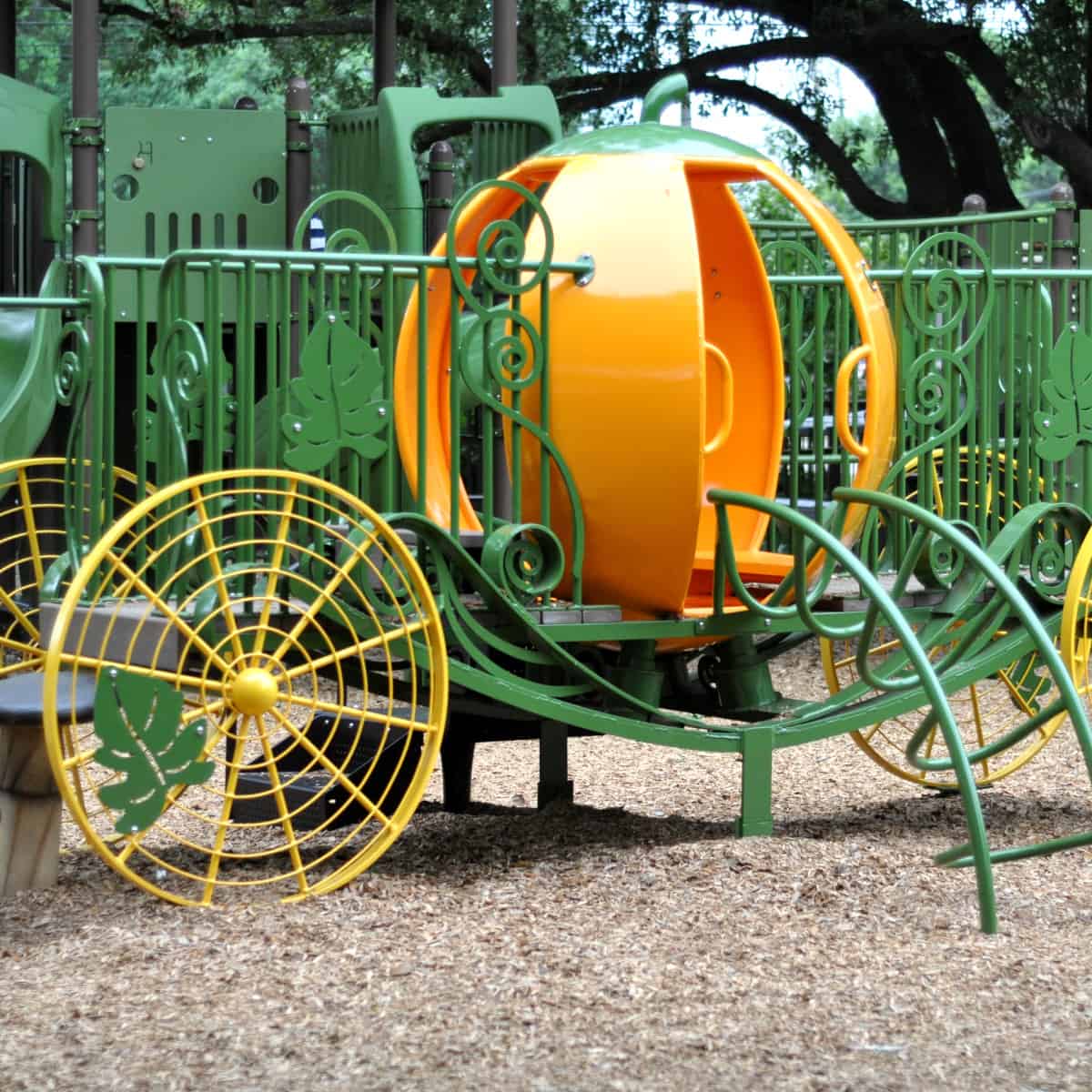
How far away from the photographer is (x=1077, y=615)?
6.38m

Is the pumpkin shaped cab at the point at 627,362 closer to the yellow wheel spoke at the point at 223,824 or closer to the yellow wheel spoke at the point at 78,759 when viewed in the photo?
the yellow wheel spoke at the point at 223,824

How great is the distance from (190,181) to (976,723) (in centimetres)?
450

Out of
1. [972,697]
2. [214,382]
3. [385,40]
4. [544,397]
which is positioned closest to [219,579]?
[214,382]

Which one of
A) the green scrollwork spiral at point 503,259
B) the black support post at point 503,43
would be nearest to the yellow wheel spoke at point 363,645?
the green scrollwork spiral at point 503,259

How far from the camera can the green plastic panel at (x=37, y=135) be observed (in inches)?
333

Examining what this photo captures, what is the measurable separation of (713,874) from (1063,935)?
3.20 ft

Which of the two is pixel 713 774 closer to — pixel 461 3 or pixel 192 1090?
pixel 192 1090

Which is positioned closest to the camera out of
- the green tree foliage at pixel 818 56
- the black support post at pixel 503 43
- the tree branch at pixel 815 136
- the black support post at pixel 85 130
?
the black support post at pixel 85 130

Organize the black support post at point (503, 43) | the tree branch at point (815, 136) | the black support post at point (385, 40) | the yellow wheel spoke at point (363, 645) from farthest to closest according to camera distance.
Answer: the tree branch at point (815, 136)
the black support post at point (385, 40)
the black support post at point (503, 43)
the yellow wheel spoke at point (363, 645)

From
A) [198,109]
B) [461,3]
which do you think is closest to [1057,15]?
[461,3]

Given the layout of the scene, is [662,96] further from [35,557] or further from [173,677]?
[173,677]

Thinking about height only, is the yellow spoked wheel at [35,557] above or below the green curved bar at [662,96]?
below

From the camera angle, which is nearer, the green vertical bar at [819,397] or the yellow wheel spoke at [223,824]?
the yellow wheel spoke at [223,824]

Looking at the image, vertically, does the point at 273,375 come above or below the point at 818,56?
below
